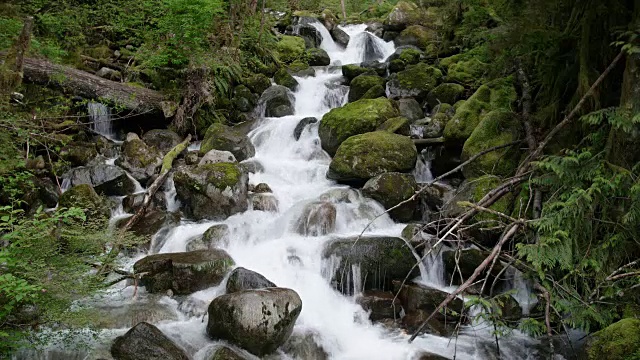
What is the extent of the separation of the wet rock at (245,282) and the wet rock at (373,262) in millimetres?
1277

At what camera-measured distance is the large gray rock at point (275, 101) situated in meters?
13.9

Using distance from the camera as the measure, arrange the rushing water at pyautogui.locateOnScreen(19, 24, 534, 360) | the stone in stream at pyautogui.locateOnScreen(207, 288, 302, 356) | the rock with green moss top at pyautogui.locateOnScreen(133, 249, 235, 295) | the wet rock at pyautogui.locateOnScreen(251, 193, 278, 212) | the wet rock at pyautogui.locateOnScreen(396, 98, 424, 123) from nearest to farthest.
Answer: the stone in stream at pyautogui.locateOnScreen(207, 288, 302, 356)
the rushing water at pyautogui.locateOnScreen(19, 24, 534, 360)
the rock with green moss top at pyautogui.locateOnScreen(133, 249, 235, 295)
the wet rock at pyautogui.locateOnScreen(251, 193, 278, 212)
the wet rock at pyautogui.locateOnScreen(396, 98, 424, 123)

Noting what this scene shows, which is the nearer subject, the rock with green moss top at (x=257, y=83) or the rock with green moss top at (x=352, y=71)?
the rock with green moss top at (x=257, y=83)

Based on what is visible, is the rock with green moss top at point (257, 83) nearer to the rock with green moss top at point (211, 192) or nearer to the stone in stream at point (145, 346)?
the rock with green moss top at point (211, 192)

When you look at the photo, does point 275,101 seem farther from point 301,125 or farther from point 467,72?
point 467,72

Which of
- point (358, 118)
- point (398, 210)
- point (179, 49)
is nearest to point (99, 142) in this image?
point (179, 49)

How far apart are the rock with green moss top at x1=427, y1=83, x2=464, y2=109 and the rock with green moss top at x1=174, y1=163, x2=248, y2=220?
639 cm

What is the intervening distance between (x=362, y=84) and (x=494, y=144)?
21.0 feet

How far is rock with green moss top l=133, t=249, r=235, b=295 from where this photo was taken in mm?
6852

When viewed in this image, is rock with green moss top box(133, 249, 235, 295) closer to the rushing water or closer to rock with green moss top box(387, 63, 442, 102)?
the rushing water

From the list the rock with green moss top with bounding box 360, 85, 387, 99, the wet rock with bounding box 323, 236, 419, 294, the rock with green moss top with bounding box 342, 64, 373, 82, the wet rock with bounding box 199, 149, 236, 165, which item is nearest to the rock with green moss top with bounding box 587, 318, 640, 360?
the wet rock with bounding box 323, 236, 419, 294

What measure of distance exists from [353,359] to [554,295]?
8.63 ft

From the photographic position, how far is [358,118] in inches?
443

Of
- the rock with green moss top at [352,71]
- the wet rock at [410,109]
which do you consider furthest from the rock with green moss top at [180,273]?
the rock with green moss top at [352,71]
